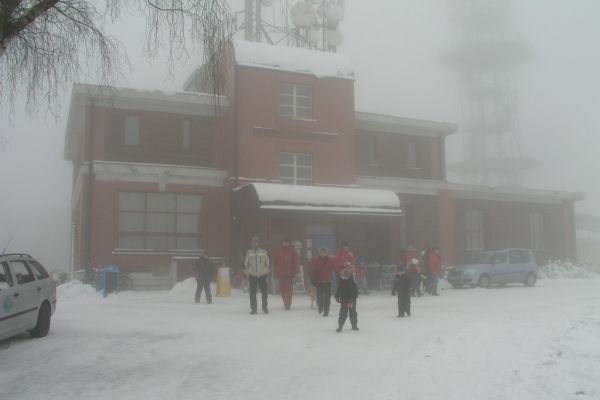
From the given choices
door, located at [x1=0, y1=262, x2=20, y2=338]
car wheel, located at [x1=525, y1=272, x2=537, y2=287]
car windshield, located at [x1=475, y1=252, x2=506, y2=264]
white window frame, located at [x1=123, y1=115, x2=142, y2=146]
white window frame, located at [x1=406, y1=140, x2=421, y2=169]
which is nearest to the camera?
door, located at [x1=0, y1=262, x2=20, y2=338]

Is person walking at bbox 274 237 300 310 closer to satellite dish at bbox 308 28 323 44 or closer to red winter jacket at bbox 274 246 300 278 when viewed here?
red winter jacket at bbox 274 246 300 278

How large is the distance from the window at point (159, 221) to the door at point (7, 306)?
1412cm

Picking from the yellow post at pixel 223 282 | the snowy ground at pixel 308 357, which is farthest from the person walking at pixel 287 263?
the yellow post at pixel 223 282

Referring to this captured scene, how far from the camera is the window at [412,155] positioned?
31.8m

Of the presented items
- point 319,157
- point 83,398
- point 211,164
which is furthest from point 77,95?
point 83,398

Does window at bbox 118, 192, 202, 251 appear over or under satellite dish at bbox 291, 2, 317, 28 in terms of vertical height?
under

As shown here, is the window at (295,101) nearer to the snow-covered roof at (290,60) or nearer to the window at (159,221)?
the snow-covered roof at (290,60)

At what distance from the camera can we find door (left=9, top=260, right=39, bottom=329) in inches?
420

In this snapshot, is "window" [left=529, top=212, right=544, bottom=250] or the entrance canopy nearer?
the entrance canopy

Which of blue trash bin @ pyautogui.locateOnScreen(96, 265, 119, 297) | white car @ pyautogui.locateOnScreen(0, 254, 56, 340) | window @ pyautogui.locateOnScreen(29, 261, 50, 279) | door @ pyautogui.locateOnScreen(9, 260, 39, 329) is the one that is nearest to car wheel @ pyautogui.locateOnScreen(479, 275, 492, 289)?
blue trash bin @ pyautogui.locateOnScreen(96, 265, 119, 297)

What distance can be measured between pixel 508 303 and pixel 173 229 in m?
13.4

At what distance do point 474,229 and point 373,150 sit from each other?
25.5 feet

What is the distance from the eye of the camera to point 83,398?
7.35 m

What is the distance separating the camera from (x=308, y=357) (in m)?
9.53
